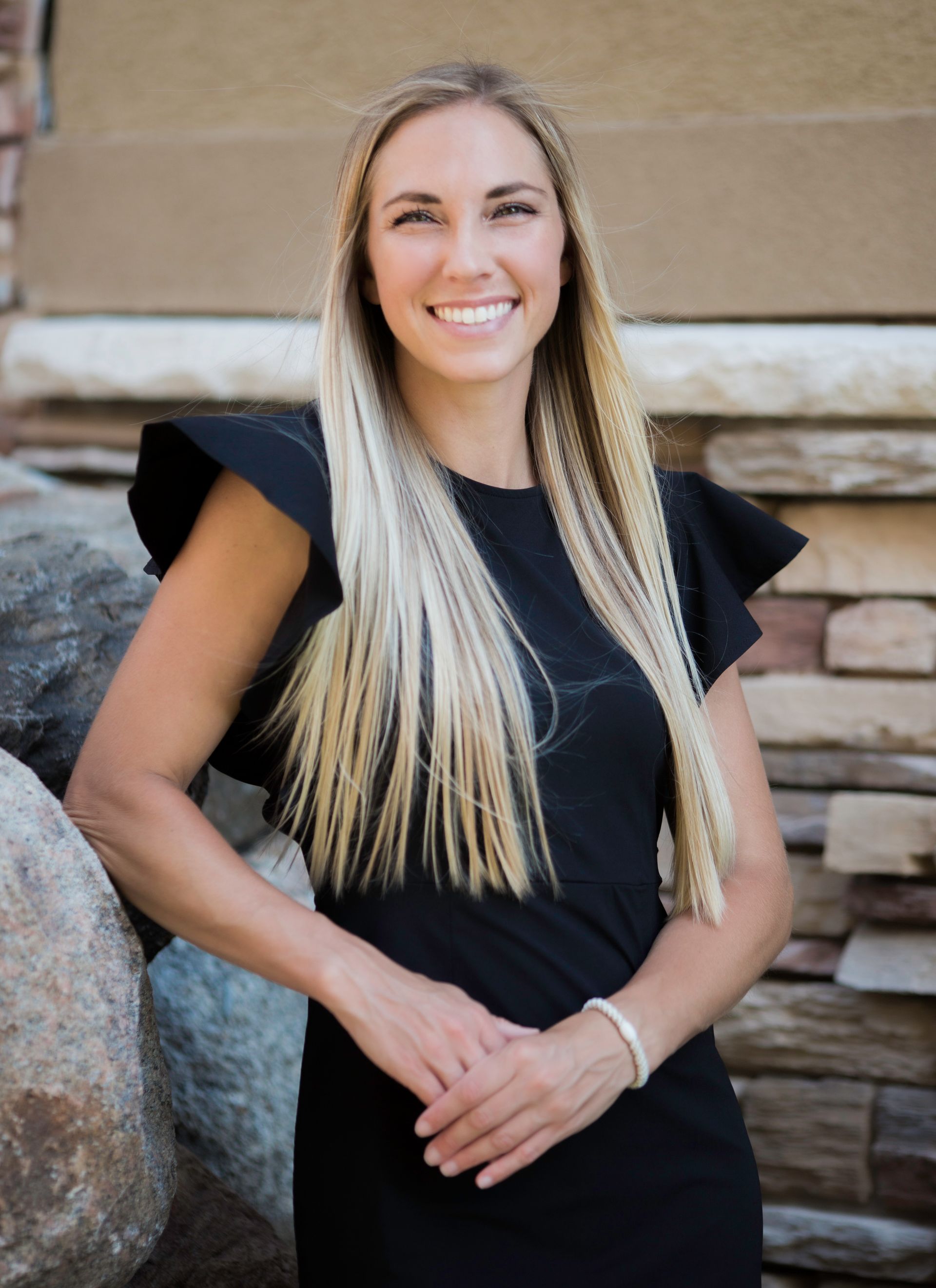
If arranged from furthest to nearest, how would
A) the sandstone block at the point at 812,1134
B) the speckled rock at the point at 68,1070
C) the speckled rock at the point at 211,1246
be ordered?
the sandstone block at the point at 812,1134 → the speckled rock at the point at 211,1246 → the speckled rock at the point at 68,1070

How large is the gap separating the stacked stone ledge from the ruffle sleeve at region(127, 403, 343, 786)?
151cm

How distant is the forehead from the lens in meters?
1.64

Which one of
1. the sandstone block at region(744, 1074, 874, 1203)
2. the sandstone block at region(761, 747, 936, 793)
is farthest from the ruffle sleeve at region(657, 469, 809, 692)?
the sandstone block at region(744, 1074, 874, 1203)

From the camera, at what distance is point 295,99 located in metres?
2.92

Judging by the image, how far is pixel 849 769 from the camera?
8.95ft

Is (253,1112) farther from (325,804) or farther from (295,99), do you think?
(295,99)

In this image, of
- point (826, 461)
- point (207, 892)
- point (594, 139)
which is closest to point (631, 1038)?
point (207, 892)

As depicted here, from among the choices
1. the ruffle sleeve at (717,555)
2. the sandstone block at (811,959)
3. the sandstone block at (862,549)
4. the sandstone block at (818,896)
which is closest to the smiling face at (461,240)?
the ruffle sleeve at (717,555)

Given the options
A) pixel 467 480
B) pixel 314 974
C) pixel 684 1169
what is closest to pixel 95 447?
pixel 467 480

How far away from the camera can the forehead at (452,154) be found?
164cm

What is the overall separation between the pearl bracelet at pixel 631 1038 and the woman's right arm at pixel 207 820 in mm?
114

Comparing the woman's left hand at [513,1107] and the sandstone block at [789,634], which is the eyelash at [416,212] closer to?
the woman's left hand at [513,1107]

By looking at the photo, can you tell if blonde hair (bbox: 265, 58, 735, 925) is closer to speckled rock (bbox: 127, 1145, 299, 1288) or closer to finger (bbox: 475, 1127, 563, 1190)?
finger (bbox: 475, 1127, 563, 1190)

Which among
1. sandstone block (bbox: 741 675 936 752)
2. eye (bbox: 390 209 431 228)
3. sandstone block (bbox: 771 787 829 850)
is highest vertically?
eye (bbox: 390 209 431 228)
